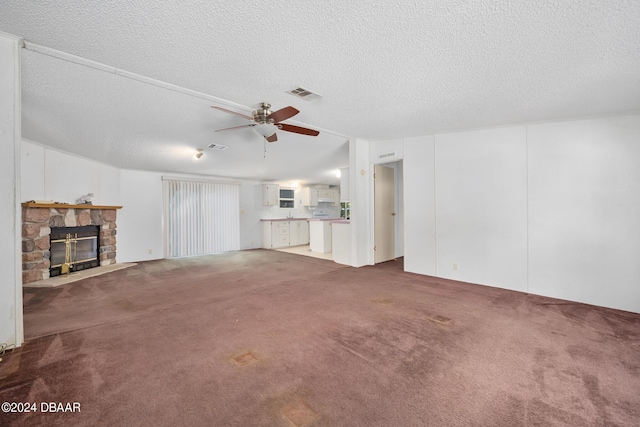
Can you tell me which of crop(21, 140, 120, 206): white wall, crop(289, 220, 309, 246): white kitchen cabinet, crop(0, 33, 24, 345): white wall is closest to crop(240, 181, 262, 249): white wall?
crop(289, 220, 309, 246): white kitchen cabinet

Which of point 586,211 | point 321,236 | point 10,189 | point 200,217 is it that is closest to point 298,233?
point 321,236

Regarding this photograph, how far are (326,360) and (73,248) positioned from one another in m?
5.80

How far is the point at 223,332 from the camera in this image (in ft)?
8.12

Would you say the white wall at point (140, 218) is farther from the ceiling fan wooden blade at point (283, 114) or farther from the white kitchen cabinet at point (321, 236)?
the ceiling fan wooden blade at point (283, 114)

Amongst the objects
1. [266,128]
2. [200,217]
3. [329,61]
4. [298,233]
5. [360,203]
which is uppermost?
[329,61]

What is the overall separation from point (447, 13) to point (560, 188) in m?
3.09

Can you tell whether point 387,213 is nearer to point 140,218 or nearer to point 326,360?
point 326,360

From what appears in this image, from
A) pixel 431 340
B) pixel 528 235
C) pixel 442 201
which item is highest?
pixel 442 201

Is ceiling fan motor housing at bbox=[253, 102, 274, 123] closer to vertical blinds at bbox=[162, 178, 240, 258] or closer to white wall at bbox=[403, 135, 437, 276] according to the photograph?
white wall at bbox=[403, 135, 437, 276]

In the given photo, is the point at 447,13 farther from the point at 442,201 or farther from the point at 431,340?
the point at 442,201

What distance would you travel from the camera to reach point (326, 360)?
78.2 inches

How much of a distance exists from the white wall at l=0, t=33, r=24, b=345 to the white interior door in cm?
489

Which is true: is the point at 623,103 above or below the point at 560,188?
above

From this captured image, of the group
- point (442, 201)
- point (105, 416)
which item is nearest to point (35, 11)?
point (105, 416)
